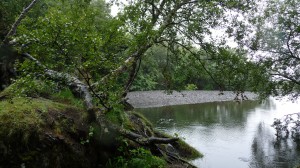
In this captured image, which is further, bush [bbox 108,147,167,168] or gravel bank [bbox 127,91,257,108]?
gravel bank [bbox 127,91,257,108]

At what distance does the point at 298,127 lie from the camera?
1891 cm

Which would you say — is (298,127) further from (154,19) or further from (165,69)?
(154,19)

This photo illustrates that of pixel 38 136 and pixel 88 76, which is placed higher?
pixel 88 76

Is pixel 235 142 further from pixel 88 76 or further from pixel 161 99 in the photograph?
pixel 161 99

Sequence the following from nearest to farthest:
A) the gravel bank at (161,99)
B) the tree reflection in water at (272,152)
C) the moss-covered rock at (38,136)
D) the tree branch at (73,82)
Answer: the moss-covered rock at (38,136), the tree branch at (73,82), the tree reflection in water at (272,152), the gravel bank at (161,99)

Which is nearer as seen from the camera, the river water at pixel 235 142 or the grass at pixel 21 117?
the grass at pixel 21 117

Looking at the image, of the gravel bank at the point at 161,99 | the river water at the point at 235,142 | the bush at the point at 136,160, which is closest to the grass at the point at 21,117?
the bush at the point at 136,160

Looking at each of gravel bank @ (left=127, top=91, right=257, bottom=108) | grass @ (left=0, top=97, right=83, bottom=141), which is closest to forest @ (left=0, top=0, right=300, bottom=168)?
grass @ (left=0, top=97, right=83, bottom=141)

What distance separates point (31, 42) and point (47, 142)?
191cm

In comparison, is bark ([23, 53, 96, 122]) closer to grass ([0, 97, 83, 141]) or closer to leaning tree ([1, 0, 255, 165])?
leaning tree ([1, 0, 255, 165])

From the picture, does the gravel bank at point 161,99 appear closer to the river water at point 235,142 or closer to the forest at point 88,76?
the river water at point 235,142

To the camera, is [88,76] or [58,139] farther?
[88,76]

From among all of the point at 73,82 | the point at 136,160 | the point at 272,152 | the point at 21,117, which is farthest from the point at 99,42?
the point at 272,152

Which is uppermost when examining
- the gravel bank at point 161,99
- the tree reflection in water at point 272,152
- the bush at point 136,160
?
the gravel bank at point 161,99
